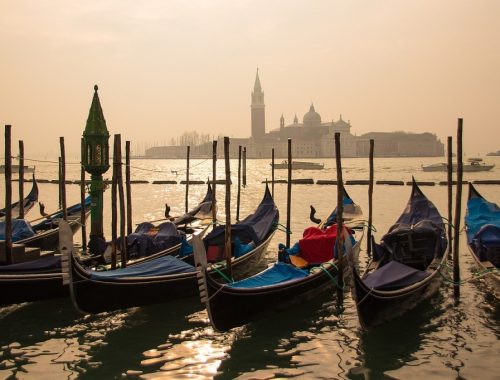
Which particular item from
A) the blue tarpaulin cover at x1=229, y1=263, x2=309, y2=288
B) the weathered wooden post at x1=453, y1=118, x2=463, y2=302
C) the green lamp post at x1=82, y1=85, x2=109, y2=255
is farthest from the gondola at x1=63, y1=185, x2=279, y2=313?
the green lamp post at x1=82, y1=85, x2=109, y2=255

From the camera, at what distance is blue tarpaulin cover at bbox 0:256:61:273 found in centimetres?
663

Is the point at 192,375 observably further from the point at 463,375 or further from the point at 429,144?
the point at 429,144

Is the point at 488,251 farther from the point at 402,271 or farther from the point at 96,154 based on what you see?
the point at 96,154

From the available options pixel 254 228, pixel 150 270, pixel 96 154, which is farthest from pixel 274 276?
pixel 96 154

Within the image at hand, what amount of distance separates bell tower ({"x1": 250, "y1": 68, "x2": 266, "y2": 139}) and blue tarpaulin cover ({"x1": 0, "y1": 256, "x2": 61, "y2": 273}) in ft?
446

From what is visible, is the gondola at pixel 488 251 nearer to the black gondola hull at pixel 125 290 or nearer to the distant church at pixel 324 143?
the black gondola hull at pixel 125 290

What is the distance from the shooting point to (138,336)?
20.4 feet

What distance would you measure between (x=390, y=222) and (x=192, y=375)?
11739mm

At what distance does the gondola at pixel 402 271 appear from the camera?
607cm

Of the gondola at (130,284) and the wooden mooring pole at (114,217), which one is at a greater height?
the wooden mooring pole at (114,217)

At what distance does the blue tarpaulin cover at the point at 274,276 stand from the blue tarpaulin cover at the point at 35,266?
2.29 metres

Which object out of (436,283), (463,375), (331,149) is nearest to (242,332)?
(463,375)

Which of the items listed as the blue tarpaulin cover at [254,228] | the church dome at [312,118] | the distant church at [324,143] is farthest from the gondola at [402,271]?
the church dome at [312,118]

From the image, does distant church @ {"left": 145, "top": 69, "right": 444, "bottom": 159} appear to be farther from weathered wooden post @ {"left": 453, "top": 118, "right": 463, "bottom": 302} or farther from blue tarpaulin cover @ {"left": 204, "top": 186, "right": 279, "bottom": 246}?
weathered wooden post @ {"left": 453, "top": 118, "right": 463, "bottom": 302}
